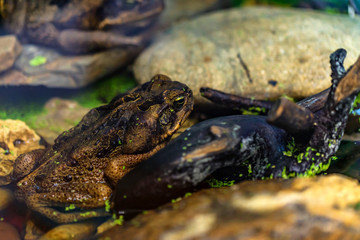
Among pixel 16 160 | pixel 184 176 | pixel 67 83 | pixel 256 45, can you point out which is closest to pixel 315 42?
pixel 256 45

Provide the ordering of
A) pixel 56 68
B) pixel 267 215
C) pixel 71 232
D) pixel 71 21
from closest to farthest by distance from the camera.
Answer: pixel 267 215, pixel 71 232, pixel 56 68, pixel 71 21

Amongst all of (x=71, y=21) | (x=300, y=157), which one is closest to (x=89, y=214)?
(x=300, y=157)

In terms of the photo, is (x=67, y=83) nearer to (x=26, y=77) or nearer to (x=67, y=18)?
(x=26, y=77)

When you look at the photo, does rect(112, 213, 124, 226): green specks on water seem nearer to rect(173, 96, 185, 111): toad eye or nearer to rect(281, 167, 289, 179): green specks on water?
rect(173, 96, 185, 111): toad eye

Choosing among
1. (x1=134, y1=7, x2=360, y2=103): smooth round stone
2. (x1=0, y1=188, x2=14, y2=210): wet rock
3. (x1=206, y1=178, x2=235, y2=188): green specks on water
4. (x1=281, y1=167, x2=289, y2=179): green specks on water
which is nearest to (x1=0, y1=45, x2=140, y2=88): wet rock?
(x1=134, y1=7, x2=360, y2=103): smooth round stone

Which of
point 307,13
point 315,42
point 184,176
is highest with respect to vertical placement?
point 307,13

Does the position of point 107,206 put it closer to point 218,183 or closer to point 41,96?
point 218,183

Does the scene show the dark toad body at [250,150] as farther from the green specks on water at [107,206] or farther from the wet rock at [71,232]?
the wet rock at [71,232]
